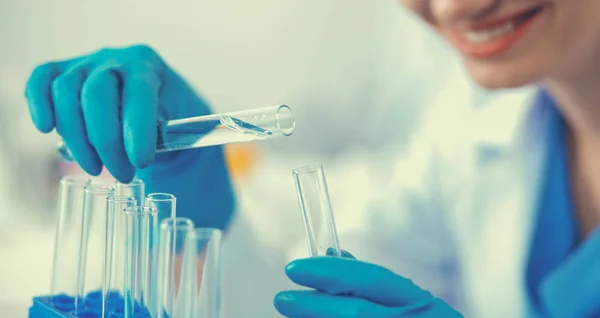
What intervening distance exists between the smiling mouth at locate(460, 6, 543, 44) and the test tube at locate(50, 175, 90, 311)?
54 cm

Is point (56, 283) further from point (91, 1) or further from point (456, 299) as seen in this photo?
point (91, 1)

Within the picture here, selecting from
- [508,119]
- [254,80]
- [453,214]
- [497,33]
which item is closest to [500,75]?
[497,33]

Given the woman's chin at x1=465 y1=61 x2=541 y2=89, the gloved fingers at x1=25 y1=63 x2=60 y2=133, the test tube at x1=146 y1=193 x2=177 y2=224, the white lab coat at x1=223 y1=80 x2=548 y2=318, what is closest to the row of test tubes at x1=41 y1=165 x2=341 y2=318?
the test tube at x1=146 y1=193 x2=177 y2=224

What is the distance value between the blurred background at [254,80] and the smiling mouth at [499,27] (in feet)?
1.84

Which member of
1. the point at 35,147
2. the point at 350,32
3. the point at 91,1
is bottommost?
the point at 35,147

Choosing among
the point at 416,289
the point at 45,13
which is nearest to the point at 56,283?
the point at 416,289

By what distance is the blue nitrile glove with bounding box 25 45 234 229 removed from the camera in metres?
0.72

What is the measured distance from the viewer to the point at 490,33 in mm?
878

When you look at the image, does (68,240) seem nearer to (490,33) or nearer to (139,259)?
(139,259)

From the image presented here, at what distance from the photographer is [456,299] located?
1203 mm

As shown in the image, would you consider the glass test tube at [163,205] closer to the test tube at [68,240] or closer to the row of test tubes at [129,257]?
the row of test tubes at [129,257]

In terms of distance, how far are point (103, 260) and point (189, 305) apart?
0.53 feet

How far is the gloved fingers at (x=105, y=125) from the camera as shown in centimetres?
72

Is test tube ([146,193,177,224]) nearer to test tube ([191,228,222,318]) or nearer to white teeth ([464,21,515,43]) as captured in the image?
test tube ([191,228,222,318])
